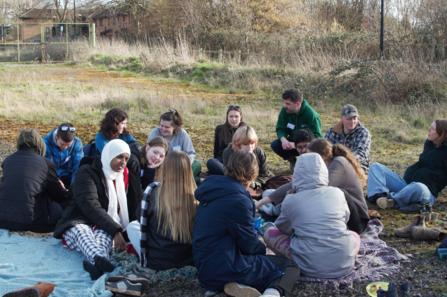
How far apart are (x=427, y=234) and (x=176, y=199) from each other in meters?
2.49

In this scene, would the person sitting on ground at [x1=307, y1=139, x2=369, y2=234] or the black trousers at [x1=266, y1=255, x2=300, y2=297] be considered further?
the person sitting on ground at [x1=307, y1=139, x2=369, y2=234]

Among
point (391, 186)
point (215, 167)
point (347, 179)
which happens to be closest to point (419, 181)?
point (391, 186)

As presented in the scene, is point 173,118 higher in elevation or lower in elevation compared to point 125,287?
higher

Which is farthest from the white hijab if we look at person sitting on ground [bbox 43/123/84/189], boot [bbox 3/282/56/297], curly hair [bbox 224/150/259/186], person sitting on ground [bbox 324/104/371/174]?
person sitting on ground [bbox 324/104/371/174]

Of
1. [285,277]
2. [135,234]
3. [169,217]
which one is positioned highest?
[169,217]

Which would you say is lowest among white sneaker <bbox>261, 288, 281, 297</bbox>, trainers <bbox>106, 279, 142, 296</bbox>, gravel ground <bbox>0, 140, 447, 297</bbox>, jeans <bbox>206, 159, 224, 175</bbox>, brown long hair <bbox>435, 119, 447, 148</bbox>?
gravel ground <bbox>0, 140, 447, 297</bbox>

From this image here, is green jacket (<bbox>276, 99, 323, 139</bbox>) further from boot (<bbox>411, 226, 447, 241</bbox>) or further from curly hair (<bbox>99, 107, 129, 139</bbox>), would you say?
curly hair (<bbox>99, 107, 129, 139</bbox>)

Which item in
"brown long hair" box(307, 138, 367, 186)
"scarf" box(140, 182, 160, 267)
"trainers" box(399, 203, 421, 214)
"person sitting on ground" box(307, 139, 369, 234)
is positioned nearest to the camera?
"scarf" box(140, 182, 160, 267)

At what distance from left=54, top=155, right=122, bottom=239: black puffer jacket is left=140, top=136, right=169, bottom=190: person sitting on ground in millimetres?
811

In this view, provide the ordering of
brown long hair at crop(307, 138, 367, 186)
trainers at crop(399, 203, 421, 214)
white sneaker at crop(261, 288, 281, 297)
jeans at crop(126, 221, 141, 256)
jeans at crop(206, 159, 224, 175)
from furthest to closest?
jeans at crop(206, 159, 224, 175), trainers at crop(399, 203, 421, 214), brown long hair at crop(307, 138, 367, 186), jeans at crop(126, 221, 141, 256), white sneaker at crop(261, 288, 281, 297)

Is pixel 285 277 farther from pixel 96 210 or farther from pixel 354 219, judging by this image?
pixel 96 210

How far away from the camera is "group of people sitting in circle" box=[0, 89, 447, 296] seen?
2.77m

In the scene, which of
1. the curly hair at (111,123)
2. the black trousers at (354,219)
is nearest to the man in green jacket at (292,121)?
the black trousers at (354,219)

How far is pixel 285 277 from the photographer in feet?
9.32
